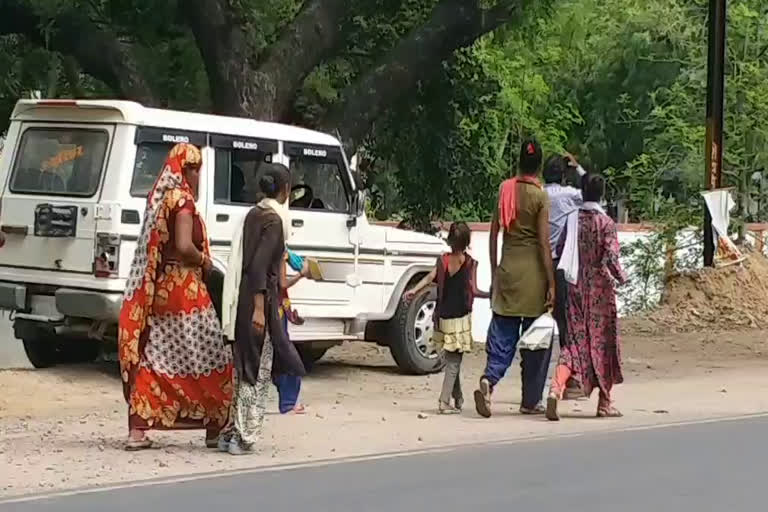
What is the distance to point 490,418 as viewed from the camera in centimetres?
1081

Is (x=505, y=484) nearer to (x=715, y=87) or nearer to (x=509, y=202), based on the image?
(x=509, y=202)

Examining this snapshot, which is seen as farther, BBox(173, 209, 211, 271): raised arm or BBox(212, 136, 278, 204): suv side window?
BBox(212, 136, 278, 204): suv side window

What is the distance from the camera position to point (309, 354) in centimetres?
1388

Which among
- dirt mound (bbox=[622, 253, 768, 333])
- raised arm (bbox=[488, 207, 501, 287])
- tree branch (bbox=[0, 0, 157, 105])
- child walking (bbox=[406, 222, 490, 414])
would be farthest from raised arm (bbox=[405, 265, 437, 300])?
dirt mound (bbox=[622, 253, 768, 333])

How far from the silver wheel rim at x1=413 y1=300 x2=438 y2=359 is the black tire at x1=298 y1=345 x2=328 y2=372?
1.03m

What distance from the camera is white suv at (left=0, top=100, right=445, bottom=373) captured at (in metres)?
11.3

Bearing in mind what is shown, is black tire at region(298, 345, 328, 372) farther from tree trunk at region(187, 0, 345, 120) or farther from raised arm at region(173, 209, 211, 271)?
raised arm at region(173, 209, 211, 271)

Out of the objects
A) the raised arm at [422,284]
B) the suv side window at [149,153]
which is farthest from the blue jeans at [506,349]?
the suv side window at [149,153]

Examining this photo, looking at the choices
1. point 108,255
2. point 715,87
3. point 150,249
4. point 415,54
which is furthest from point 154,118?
point 715,87

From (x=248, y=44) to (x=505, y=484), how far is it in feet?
26.5

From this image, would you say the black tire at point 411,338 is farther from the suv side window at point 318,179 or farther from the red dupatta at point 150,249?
the red dupatta at point 150,249

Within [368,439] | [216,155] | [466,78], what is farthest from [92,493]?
[466,78]

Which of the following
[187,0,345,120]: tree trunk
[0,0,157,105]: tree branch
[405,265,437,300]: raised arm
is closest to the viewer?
[405,265,437,300]: raised arm

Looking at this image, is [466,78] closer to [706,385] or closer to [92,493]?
[706,385]
